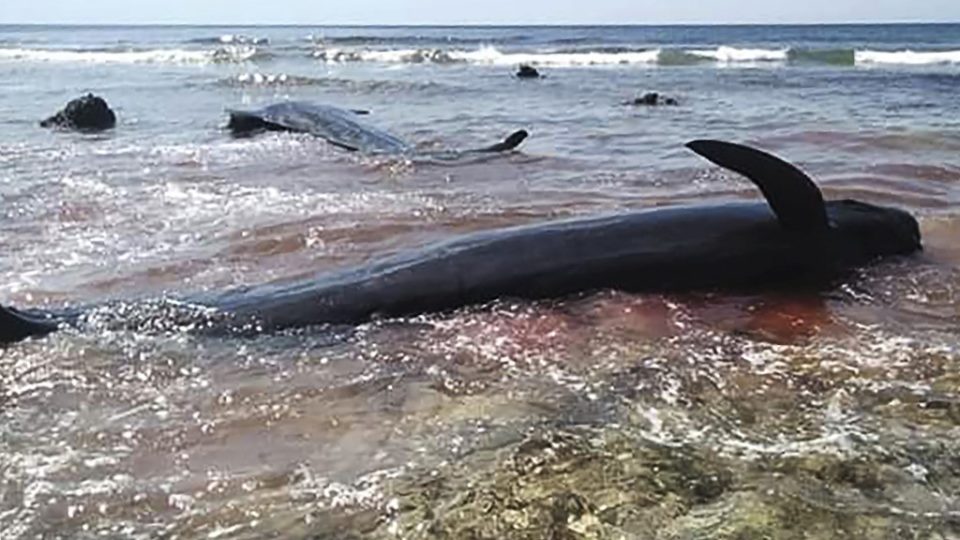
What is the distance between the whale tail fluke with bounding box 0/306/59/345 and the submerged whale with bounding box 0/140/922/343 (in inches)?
4.6

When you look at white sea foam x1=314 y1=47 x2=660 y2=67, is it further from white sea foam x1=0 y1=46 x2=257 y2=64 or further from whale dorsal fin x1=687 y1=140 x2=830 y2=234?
whale dorsal fin x1=687 y1=140 x2=830 y2=234

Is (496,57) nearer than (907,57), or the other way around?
(907,57)

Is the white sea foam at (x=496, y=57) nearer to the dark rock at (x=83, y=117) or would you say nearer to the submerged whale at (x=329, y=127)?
A: the dark rock at (x=83, y=117)

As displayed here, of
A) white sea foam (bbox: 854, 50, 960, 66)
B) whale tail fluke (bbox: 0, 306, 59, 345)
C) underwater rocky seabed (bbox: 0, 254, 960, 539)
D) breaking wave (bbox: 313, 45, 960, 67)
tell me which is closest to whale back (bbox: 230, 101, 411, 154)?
whale tail fluke (bbox: 0, 306, 59, 345)

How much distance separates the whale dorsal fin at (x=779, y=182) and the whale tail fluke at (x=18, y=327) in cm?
301

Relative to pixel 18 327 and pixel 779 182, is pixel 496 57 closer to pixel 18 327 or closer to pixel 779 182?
pixel 779 182

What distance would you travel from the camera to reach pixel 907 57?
1604 inches

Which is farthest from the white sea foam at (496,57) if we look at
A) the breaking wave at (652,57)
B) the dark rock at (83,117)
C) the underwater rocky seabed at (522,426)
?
the underwater rocky seabed at (522,426)

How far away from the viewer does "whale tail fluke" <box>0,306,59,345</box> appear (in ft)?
15.6

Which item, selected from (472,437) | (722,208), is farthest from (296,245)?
(472,437)

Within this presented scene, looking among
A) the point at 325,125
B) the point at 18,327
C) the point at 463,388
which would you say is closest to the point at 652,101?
the point at 325,125

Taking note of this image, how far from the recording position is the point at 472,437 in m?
3.48

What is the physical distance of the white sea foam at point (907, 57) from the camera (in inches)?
1519

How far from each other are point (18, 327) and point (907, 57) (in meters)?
40.7
